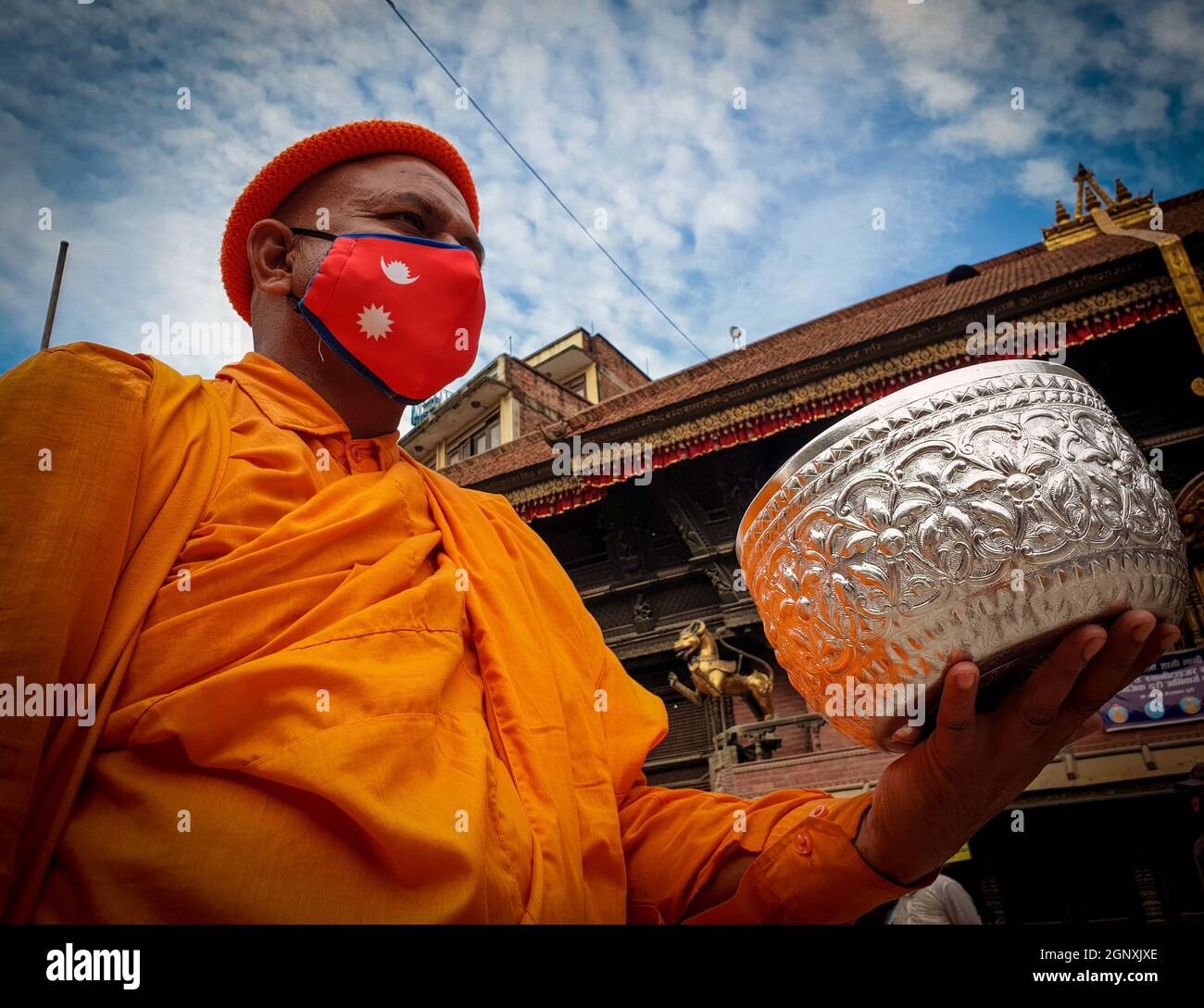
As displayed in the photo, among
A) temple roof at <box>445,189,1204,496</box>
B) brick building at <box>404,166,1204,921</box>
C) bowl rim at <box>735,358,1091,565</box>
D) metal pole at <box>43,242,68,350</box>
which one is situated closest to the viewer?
bowl rim at <box>735,358,1091,565</box>

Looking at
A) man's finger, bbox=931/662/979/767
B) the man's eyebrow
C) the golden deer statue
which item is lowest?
man's finger, bbox=931/662/979/767

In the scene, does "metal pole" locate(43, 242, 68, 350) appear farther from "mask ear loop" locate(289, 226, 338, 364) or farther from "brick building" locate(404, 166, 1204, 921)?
"brick building" locate(404, 166, 1204, 921)

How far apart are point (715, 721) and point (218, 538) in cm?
832

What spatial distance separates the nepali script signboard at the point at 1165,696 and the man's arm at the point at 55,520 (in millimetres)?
7344

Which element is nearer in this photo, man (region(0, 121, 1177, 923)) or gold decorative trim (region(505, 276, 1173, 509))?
man (region(0, 121, 1177, 923))

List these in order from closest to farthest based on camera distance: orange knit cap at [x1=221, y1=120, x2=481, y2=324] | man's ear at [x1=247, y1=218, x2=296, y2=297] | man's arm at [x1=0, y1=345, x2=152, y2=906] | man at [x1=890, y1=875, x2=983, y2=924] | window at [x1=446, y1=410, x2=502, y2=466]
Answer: man's arm at [x1=0, y1=345, x2=152, y2=906] < man's ear at [x1=247, y1=218, x2=296, y2=297] < orange knit cap at [x1=221, y1=120, x2=481, y2=324] < man at [x1=890, y1=875, x2=983, y2=924] < window at [x1=446, y1=410, x2=502, y2=466]

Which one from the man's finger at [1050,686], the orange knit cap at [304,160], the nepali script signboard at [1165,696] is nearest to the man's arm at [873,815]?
the man's finger at [1050,686]

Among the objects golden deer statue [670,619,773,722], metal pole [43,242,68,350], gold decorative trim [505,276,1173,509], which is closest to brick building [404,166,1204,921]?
gold decorative trim [505,276,1173,509]

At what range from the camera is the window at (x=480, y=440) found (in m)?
18.9

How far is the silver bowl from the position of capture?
39.0 inches

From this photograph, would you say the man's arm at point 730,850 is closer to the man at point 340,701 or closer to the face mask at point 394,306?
the man at point 340,701

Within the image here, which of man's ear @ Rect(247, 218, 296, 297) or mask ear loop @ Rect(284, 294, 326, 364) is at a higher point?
man's ear @ Rect(247, 218, 296, 297)

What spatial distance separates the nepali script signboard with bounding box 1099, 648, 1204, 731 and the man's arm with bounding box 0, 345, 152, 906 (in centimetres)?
734
